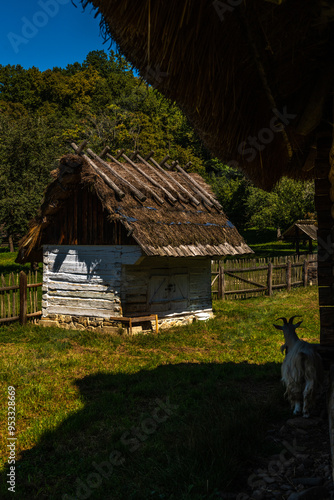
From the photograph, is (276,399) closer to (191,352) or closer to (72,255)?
(191,352)

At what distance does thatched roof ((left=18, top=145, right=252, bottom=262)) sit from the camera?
1102cm

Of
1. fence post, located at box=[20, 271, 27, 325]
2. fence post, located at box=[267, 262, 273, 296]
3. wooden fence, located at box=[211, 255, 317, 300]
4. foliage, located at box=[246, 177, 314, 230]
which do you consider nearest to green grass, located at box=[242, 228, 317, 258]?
foliage, located at box=[246, 177, 314, 230]

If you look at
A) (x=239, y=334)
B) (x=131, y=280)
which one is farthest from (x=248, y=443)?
(x=131, y=280)

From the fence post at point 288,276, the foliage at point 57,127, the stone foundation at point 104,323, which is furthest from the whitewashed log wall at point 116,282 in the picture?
the fence post at point 288,276

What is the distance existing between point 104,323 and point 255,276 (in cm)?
878

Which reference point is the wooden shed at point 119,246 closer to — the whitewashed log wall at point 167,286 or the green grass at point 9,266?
the whitewashed log wall at point 167,286

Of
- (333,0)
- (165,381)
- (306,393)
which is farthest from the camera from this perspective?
(165,381)

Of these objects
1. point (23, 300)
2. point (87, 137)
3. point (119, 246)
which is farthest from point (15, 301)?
point (87, 137)

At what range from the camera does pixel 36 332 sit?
11.0m

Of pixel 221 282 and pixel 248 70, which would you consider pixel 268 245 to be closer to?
pixel 221 282

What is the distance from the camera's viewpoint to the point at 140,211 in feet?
37.9

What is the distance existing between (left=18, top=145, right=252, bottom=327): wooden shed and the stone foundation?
0.04m

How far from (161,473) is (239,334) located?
725 centimetres

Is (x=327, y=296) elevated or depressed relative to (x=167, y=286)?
elevated
